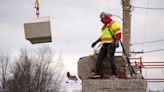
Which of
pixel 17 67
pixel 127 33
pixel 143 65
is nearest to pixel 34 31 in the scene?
pixel 143 65

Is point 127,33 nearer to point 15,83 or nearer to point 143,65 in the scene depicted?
point 143,65

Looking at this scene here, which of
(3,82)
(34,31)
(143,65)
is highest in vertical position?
(34,31)

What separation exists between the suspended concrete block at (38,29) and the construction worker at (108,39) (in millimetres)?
1506

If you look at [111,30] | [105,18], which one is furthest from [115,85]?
[105,18]

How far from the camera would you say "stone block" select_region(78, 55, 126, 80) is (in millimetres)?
14921

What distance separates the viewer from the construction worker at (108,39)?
1463cm

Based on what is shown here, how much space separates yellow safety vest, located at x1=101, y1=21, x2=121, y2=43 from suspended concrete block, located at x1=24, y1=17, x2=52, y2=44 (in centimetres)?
151

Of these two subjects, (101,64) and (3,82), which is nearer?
(101,64)

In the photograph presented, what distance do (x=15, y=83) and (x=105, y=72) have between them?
154 ft

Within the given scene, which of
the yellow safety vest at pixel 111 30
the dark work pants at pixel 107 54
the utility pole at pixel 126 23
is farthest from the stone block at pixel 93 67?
the utility pole at pixel 126 23

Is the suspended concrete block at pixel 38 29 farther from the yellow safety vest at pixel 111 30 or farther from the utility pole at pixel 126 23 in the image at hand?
the utility pole at pixel 126 23

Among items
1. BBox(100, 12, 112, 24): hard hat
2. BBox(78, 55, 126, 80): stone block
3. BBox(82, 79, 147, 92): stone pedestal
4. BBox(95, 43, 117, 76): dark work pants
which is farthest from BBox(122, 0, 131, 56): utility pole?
BBox(82, 79, 147, 92): stone pedestal

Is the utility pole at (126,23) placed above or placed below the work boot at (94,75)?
above

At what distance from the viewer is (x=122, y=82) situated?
1421 cm
